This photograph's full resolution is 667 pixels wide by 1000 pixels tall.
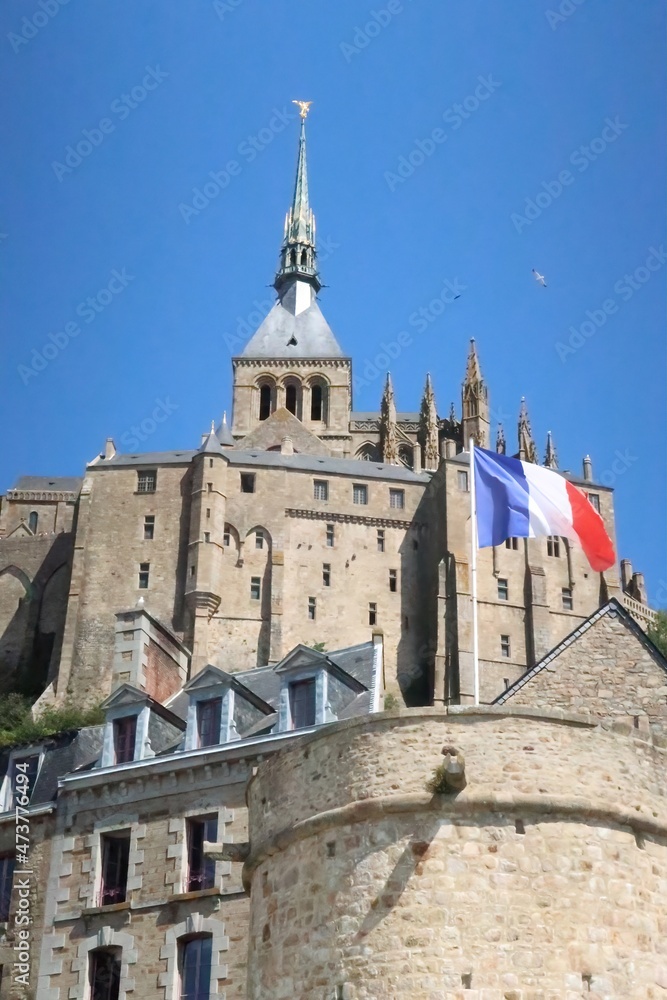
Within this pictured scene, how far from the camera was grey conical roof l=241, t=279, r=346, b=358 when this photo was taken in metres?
112

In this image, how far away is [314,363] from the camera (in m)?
110

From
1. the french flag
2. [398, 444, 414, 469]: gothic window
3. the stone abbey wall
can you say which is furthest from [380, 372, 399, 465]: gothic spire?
the stone abbey wall

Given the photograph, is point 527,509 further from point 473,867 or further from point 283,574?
point 283,574

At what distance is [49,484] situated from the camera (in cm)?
10256

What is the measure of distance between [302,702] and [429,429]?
241 ft

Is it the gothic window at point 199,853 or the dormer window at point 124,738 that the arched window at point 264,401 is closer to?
the dormer window at point 124,738

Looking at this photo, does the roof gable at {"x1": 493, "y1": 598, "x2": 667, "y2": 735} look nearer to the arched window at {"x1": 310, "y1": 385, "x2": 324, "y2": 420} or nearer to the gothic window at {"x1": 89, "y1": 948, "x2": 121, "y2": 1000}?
the gothic window at {"x1": 89, "y1": 948, "x2": 121, "y2": 1000}

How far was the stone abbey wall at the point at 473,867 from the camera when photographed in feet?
43.0

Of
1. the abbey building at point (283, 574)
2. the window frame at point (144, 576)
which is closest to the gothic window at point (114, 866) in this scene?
the abbey building at point (283, 574)

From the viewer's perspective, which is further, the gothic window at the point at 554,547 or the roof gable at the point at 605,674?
the gothic window at the point at 554,547

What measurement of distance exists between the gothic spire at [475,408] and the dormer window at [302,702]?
211 feet

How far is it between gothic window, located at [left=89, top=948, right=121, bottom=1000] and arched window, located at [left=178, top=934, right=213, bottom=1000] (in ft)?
4.58

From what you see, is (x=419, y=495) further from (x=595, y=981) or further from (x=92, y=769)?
(x=595, y=981)

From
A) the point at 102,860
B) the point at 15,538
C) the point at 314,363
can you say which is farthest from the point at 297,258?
the point at 102,860
